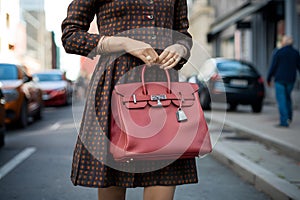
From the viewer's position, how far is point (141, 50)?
2.09 m

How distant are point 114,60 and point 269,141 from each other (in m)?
5.59

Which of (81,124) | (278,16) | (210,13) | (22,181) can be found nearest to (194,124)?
(81,124)

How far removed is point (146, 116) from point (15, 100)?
8354mm

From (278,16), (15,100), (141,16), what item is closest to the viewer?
(141,16)

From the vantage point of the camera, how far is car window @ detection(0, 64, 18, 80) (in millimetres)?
10482

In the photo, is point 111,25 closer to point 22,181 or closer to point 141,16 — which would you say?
point 141,16

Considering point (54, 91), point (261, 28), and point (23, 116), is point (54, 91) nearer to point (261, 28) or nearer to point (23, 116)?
point (23, 116)

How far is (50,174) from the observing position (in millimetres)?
5531

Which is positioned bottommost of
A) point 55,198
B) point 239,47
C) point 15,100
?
point 55,198

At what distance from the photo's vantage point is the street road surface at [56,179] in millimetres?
4567

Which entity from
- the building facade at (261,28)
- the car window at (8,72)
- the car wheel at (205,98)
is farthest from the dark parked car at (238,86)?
the car window at (8,72)

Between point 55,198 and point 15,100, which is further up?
point 15,100

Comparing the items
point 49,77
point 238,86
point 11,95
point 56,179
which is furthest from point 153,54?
point 49,77

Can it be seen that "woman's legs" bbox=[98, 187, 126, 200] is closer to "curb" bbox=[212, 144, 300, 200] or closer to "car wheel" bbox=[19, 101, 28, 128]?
"curb" bbox=[212, 144, 300, 200]
